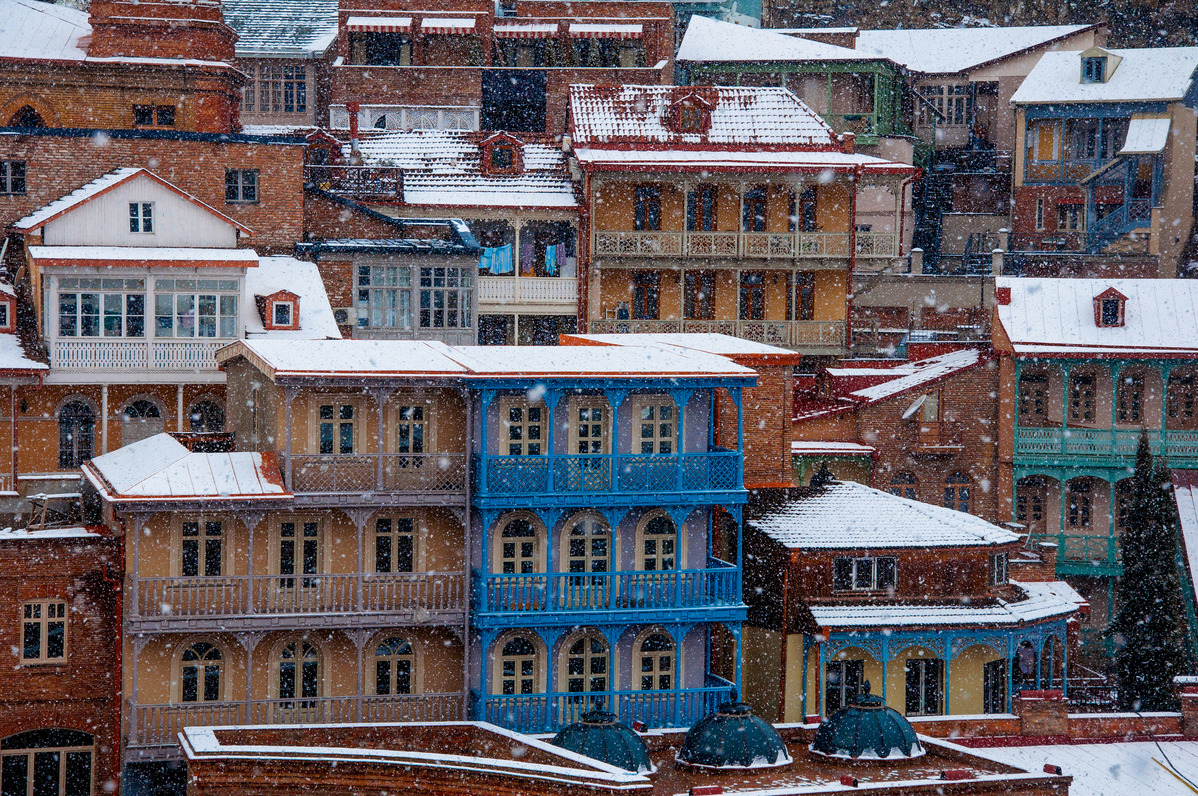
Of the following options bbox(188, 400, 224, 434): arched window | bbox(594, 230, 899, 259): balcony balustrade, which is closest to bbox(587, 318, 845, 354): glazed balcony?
bbox(594, 230, 899, 259): balcony balustrade

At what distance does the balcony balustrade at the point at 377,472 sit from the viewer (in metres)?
35.2

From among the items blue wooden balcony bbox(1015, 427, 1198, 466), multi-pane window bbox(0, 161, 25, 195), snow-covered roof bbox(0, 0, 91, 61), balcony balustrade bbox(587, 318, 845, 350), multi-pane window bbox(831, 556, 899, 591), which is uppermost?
snow-covered roof bbox(0, 0, 91, 61)

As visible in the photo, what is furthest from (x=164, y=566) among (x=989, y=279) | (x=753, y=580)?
(x=989, y=279)

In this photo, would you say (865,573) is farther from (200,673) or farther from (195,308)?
(195,308)

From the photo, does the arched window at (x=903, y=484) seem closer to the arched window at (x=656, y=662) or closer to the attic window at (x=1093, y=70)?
the arched window at (x=656, y=662)

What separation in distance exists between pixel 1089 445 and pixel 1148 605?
7296mm

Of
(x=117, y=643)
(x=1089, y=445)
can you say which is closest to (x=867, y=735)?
(x=117, y=643)

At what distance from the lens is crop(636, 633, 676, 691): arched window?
37.4 metres

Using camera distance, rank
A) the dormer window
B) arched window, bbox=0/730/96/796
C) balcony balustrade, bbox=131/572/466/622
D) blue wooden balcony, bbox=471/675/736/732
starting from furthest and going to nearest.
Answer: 1. the dormer window
2. blue wooden balcony, bbox=471/675/736/732
3. arched window, bbox=0/730/96/796
4. balcony balustrade, bbox=131/572/466/622

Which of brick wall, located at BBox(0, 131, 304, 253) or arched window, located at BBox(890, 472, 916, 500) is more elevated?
brick wall, located at BBox(0, 131, 304, 253)

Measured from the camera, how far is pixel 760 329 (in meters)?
53.9

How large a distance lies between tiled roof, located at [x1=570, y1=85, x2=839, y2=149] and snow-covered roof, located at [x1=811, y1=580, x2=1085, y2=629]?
18368 millimetres

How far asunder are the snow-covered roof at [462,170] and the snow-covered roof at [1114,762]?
21.9m

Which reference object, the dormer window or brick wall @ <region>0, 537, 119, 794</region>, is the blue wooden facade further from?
the dormer window
